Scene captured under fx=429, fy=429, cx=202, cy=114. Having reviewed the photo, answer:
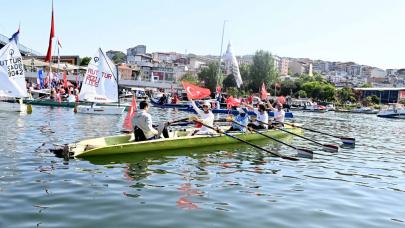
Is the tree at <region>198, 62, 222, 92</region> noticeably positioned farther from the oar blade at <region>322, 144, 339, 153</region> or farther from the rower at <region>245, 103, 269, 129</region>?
the oar blade at <region>322, 144, 339, 153</region>

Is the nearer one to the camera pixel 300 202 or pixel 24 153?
pixel 300 202

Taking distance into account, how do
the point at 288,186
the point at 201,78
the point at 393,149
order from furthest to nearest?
the point at 201,78, the point at 393,149, the point at 288,186

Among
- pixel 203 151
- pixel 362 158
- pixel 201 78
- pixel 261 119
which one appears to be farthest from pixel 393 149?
pixel 201 78

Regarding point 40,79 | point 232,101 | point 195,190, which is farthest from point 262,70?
point 195,190

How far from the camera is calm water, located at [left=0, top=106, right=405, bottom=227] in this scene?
826 centimetres

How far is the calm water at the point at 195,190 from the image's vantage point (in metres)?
8.26

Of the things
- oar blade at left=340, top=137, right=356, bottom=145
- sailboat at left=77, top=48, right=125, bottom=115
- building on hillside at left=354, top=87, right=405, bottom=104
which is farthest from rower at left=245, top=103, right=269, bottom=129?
building on hillside at left=354, top=87, right=405, bottom=104

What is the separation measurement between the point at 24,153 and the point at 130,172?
A: 4316mm

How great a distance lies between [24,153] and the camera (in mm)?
14141

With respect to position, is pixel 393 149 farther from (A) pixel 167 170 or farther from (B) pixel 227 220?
(B) pixel 227 220

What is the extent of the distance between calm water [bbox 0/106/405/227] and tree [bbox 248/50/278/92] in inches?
3544

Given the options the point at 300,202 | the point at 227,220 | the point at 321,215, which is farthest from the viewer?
the point at 300,202

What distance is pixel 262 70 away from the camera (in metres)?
106

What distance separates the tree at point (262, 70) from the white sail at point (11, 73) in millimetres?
79073
